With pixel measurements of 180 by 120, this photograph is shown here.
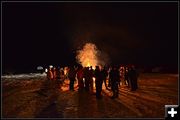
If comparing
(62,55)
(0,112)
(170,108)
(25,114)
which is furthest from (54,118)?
(62,55)

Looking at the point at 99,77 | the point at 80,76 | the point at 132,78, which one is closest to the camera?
the point at 99,77

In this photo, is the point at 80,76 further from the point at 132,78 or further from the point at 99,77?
the point at 99,77

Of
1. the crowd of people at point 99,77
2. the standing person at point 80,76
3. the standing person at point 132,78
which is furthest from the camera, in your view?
the standing person at point 80,76

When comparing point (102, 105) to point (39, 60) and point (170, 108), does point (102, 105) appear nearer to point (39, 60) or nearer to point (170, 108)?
point (170, 108)

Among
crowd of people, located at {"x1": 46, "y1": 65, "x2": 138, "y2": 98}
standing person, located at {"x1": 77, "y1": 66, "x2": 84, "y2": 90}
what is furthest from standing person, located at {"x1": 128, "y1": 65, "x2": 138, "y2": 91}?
standing person, located at {"x1": 77, "y1": 66, "x2": 84, "y2": 90}

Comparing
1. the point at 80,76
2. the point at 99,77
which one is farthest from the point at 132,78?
the point at 99,77

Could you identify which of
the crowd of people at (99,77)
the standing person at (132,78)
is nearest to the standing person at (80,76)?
the crowd of people at (99,77)

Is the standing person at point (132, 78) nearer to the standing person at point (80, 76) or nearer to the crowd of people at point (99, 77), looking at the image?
the crowd of people at point (99, 77)

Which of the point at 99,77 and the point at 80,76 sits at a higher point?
the point at 99,77

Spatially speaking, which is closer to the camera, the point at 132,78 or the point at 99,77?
the point at 99,77

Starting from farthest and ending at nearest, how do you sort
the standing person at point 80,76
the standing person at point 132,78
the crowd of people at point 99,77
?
the standing person at point 80,76, the standing person at point 132,78, the crowd of people at point 99,77

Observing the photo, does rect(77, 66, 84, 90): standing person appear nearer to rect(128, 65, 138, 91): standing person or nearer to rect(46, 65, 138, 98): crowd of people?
rect(46, 65, 138, 98): crowd of people

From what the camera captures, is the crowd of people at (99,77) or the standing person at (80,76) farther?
the standing person at (80,76)

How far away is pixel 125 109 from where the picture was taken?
41.8ft
